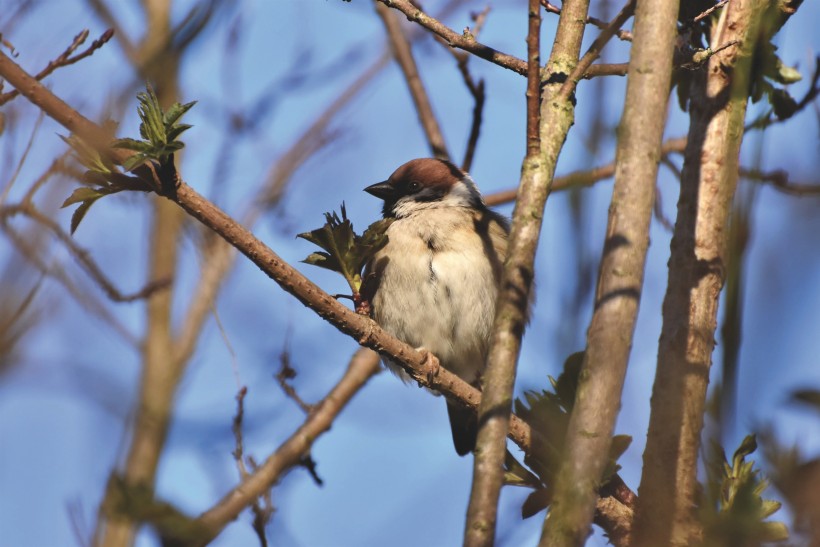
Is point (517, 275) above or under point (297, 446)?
under

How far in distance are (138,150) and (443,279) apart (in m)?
2.60

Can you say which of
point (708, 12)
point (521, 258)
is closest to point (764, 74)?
point (708, 12)

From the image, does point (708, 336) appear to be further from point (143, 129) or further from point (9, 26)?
point (9, 26)

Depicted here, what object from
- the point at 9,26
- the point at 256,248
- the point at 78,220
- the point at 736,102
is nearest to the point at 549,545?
the point at 736,102

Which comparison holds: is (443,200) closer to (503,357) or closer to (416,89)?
(416,89)

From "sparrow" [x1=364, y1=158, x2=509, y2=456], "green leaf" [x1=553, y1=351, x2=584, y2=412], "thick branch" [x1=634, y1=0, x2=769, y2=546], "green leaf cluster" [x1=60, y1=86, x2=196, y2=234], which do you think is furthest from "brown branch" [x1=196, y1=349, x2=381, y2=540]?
"thick branch" [x1=634, y1=0, x2=769, y2=546]

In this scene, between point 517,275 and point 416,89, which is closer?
point 517,275

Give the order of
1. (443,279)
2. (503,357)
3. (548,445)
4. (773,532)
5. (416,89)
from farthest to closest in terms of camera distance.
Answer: (416,89) → (443,279) → (548,445) → (503,357) → (773,532)

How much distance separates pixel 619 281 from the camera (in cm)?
170

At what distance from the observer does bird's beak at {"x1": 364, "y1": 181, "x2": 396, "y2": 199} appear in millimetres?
5848

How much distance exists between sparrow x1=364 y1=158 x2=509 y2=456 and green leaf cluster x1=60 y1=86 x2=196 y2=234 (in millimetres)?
2203

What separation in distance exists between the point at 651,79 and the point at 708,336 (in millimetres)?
1081

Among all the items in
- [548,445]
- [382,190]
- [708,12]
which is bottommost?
[548,445]

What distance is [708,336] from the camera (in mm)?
2736
